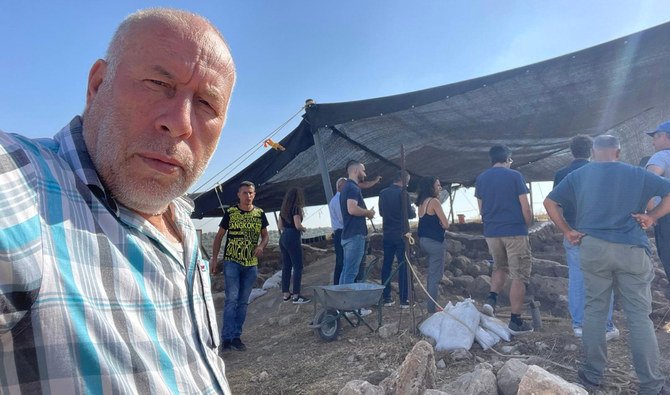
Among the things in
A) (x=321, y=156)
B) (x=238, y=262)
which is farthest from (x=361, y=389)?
(x=321, y=156)

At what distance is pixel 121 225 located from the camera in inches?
33.9

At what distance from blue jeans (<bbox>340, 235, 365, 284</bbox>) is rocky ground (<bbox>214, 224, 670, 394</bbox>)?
604mm

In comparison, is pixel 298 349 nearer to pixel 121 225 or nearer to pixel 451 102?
pixel 451 102

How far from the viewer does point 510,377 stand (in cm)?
273

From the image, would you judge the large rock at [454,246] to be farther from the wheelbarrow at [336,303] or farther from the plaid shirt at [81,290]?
the plaid shirt at [81,290]

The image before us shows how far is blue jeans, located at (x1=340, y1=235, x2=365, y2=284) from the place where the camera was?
Answer: 17.4 feet

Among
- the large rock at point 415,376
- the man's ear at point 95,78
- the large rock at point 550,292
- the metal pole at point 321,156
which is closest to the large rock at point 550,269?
the large rock at point 550,292

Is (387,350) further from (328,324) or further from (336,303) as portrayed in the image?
(328,324)

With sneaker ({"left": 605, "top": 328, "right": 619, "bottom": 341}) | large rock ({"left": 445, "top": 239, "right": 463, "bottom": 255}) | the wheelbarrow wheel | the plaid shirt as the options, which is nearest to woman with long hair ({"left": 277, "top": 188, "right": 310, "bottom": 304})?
the wheelbarrow wheel

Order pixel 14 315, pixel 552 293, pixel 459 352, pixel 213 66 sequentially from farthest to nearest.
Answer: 1. pixel 552 293
2. pixel 459 352
3. pixel 213 66
4. pixel 14 315

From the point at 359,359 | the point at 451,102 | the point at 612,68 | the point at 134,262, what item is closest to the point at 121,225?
the point at 134,262

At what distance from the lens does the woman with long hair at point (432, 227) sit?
4.94 meters

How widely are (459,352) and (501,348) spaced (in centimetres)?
49

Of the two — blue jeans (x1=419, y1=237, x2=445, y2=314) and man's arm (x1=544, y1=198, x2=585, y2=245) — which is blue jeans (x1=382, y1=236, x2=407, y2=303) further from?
man's arm (x1=544, y1=198, x2=585, y2=245)
